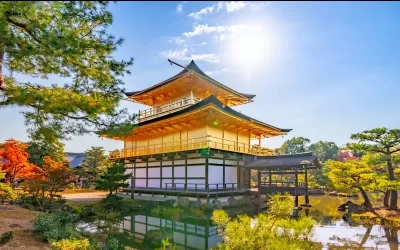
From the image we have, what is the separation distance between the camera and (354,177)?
1619 cm

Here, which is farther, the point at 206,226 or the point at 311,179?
the point at 311,179

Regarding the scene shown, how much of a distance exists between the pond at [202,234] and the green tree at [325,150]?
37064 mm

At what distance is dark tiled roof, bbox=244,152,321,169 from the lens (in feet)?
60.8

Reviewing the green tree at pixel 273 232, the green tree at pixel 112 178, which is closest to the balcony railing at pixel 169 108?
the green tree at pixel 112 178

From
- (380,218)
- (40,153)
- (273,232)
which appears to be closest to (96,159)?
(40,153)

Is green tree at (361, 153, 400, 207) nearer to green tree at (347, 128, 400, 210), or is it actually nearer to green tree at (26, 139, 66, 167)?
green tree at (347, 128, 400, 210)

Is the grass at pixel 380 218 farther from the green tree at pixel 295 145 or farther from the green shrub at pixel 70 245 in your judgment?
the green tree at pixel 295 145

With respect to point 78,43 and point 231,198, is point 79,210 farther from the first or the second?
point 78,43

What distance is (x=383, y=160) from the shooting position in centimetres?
1758

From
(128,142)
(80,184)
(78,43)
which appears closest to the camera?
(78,43)

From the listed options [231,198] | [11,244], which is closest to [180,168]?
[231,198]

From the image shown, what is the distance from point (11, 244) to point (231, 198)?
1440cm

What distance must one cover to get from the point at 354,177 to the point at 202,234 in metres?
11.0

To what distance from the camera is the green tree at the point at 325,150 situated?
48500 mm
